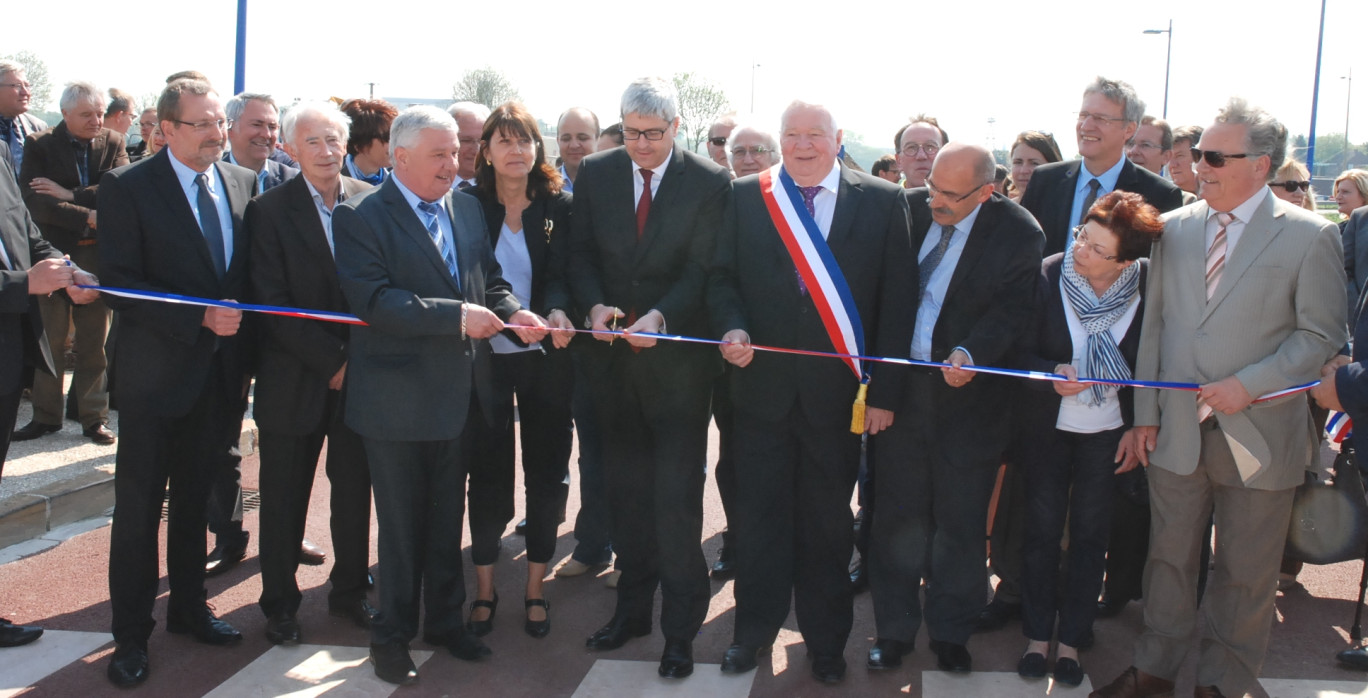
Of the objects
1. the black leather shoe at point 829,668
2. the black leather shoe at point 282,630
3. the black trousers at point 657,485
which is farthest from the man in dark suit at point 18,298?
the black leather shoe at point 829,668

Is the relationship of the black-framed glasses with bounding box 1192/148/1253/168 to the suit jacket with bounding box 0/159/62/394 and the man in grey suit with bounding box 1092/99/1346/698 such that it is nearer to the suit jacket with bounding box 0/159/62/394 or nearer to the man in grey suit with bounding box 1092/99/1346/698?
the man in grey suit with bounding box 1092/99/1346/698

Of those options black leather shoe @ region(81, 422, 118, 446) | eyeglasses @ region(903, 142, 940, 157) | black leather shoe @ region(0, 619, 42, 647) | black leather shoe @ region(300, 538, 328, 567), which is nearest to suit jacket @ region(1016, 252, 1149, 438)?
eyeglasses @ region(903, 142, 940, 157)

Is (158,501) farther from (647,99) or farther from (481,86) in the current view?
(481,86)

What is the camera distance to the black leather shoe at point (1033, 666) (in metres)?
4.13

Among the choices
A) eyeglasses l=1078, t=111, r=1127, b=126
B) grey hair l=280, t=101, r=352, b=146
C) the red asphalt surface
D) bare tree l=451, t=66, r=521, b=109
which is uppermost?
bare tree l=451, t=66, r=521, b=109

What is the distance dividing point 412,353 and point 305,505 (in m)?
1.17

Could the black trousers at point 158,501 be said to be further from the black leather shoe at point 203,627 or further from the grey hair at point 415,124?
the grey hair at point 415,124

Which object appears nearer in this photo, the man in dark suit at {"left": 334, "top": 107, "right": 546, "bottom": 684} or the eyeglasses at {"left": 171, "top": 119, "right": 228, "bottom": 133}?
the man in dark suit at {"left": 334, "top": 107, "right": 546, "bottom": 684}

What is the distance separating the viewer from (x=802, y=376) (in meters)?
4.11

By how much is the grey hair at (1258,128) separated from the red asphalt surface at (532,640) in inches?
83.6

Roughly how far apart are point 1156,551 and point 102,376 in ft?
22.2

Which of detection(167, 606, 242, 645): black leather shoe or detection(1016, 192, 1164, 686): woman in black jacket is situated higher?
detection(1016, 192, 1164, 686): woman in black jacket

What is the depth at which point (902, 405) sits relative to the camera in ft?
13.5

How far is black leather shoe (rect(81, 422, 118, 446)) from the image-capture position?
7.01m
